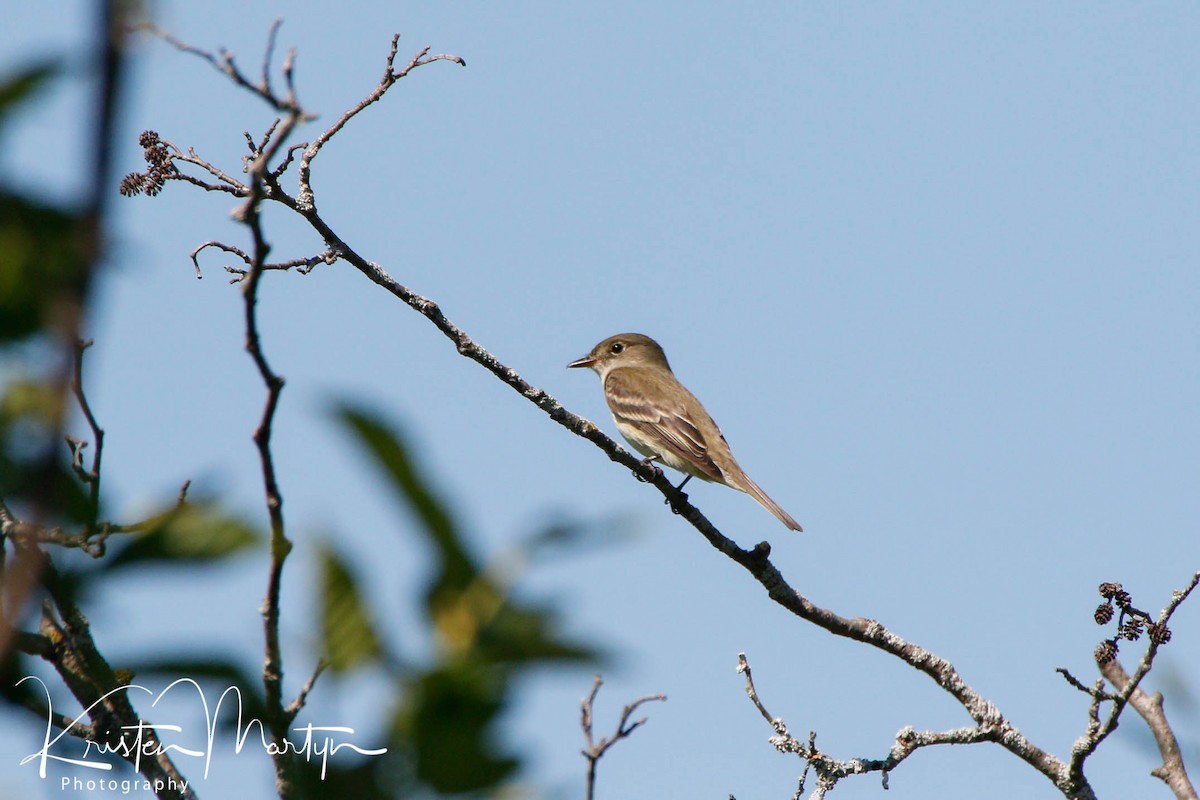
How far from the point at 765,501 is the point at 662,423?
1451 mm

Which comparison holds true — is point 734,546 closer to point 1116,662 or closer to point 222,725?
point 1116,662

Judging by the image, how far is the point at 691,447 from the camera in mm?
10797

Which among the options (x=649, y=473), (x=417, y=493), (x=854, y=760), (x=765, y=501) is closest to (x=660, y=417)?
(x=765, y=501)

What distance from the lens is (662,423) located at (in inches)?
445

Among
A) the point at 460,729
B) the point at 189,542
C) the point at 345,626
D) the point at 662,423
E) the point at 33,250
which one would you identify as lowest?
the point at 460,729

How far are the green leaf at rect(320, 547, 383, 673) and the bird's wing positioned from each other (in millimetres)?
9194

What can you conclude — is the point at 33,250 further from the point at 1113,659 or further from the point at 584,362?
the point at 584,362

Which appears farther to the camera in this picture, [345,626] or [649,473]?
[649,473]

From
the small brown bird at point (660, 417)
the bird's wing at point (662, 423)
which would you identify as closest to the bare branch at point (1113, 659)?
the small brown bird at point (660, 417)

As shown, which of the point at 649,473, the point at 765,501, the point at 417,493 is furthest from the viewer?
the point at 765,501

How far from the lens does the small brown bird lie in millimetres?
10641

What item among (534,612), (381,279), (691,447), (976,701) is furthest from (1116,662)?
(691,447)

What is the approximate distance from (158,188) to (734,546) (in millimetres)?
3273

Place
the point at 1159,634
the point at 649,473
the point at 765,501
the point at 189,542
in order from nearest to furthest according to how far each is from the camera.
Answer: the point at 189,542
the point at 1159,634
the point at 649,473
the point at 765,501
